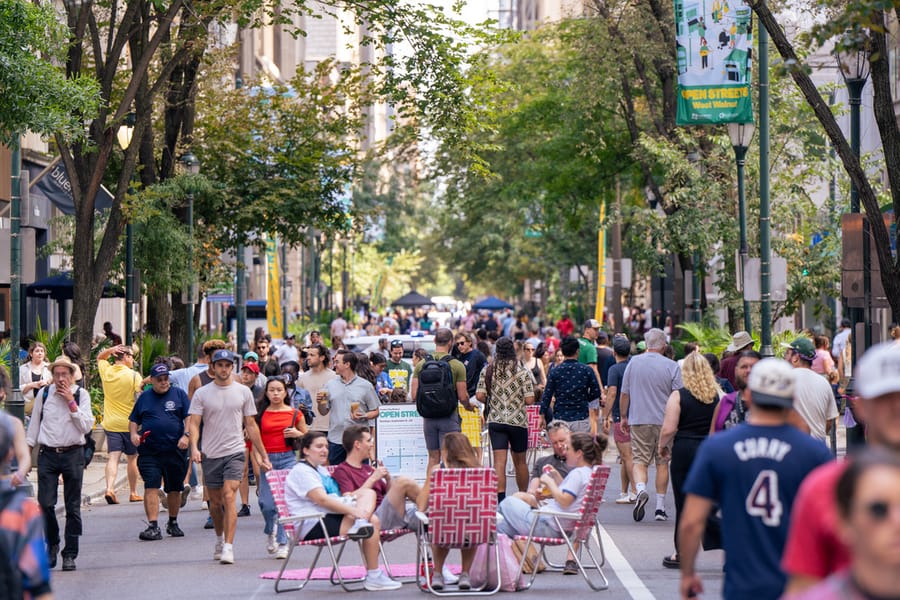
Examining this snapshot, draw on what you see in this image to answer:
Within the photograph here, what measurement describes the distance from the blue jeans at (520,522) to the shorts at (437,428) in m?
3.99

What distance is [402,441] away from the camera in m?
16.9

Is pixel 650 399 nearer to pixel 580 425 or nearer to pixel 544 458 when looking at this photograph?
pixel 580 425

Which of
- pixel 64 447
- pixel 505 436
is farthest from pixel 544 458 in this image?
pixel 64 447

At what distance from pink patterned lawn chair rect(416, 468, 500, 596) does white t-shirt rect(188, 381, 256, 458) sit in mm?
2597

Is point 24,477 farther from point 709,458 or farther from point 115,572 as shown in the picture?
point 709,458

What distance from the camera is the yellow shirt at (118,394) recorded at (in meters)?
17.3

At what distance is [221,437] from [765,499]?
24.7ft

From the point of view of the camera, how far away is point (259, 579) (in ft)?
39.5

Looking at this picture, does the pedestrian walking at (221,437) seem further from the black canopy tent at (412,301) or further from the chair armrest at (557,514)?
the black canopy tent at (412,301)

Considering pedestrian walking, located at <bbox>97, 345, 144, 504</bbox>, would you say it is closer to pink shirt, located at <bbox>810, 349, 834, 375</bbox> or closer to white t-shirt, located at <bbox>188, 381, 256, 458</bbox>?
white t-shirt, located at <bbox>188, 381, 256, 458</bbox>

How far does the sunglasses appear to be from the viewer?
383cm

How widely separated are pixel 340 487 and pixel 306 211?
19.0 meters

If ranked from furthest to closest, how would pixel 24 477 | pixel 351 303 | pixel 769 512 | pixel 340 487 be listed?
pixel 351 303, pixel 340 487, pixel 24 477, pixel 769 512

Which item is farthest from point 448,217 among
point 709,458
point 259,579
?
point 709,458
